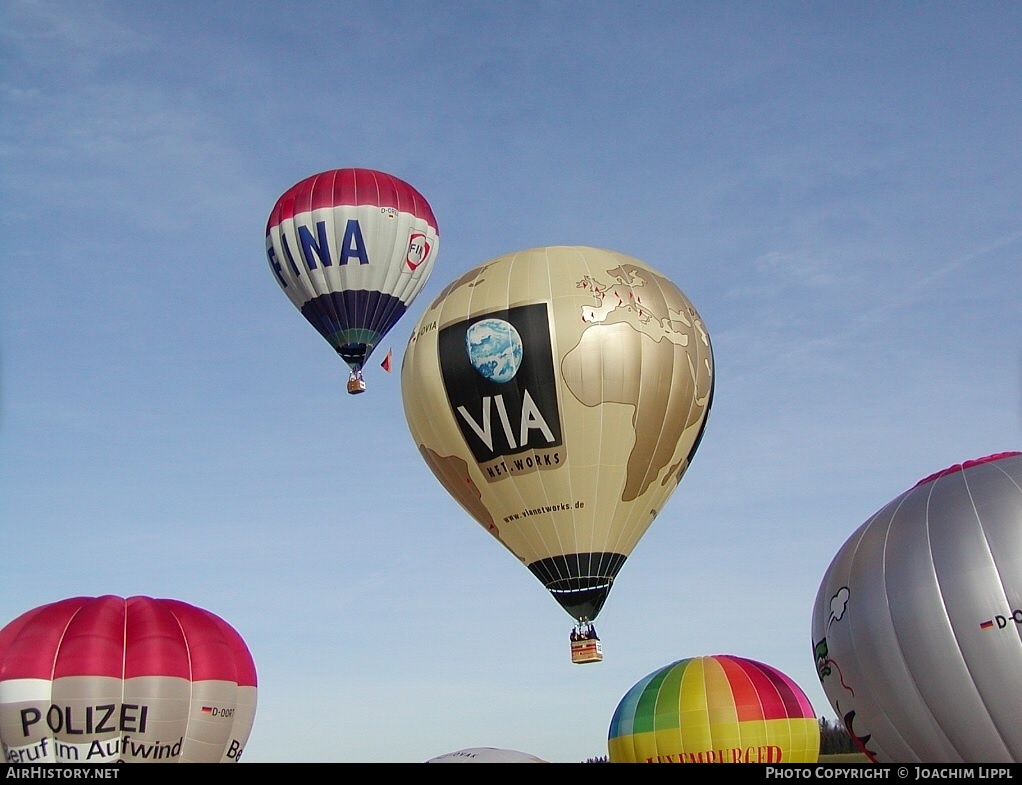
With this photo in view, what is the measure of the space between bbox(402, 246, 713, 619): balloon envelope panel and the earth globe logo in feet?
0.05

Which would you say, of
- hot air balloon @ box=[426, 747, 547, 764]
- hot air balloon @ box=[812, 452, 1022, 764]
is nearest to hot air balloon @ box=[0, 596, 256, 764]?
hot air balloon @ box=[426, 747, 547, 764]

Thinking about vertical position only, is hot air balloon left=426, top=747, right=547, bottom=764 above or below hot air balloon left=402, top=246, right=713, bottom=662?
below

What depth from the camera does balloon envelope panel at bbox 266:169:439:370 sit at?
77.6 ft

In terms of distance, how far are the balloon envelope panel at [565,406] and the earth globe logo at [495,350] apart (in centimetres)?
1

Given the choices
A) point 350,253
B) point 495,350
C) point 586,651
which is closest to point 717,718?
point 586,651

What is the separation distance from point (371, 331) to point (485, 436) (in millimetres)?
7816

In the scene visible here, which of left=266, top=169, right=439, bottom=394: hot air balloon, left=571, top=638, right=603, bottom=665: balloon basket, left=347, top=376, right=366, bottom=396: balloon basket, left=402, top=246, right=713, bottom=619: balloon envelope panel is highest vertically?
left=266, top=169, right=439, bottom=394: hot air balloon

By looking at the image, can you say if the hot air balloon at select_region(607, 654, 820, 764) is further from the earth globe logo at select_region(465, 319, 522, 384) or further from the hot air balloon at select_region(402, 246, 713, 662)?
the earth globe logo at select_region(465, 319, 522, 384)

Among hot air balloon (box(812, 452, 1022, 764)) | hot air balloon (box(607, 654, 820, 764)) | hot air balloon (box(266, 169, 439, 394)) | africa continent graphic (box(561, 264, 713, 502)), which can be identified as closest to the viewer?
hot air balloon (box(812, 452, 1022, 764))

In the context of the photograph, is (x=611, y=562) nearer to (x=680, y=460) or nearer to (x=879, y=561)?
(x=680, y=460)

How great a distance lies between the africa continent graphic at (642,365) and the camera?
Result: 16.8 meters

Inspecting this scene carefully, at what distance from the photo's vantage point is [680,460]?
1794cm
